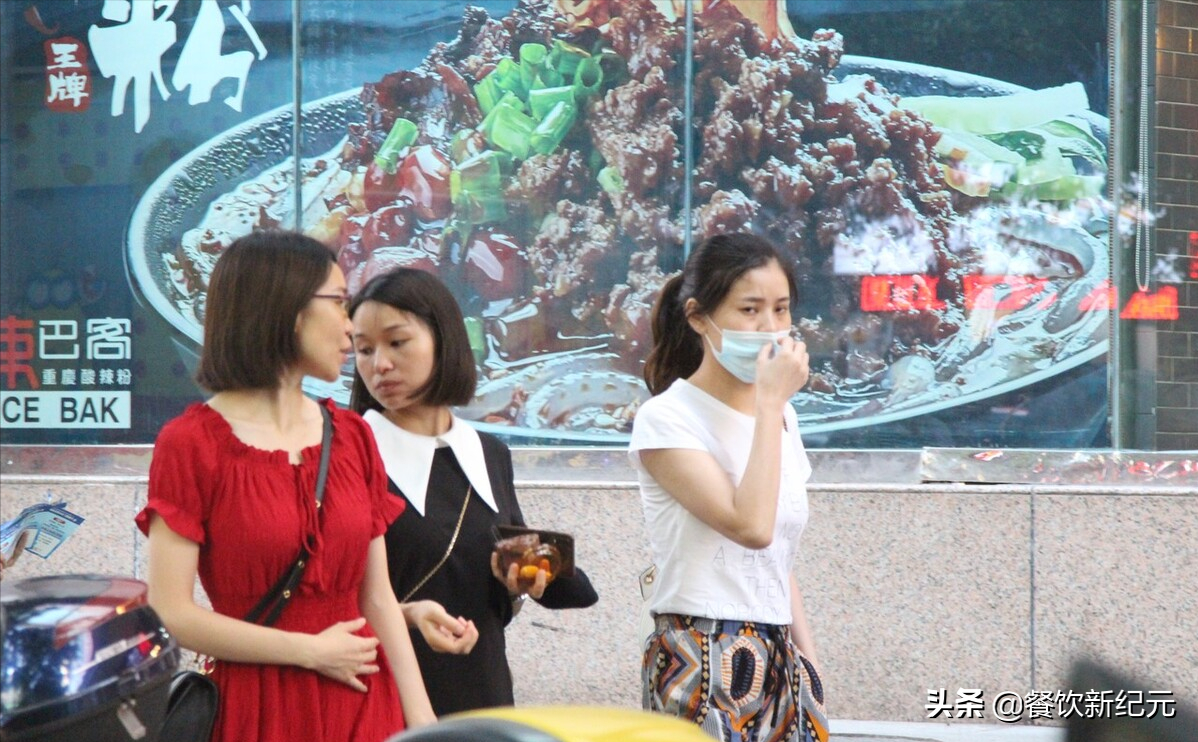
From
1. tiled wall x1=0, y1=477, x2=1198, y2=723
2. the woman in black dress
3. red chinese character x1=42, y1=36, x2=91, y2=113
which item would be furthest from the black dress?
red chinese character x1=42, y1=36, x2=91, y2=113

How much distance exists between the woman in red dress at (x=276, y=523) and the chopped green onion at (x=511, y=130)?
4.59m

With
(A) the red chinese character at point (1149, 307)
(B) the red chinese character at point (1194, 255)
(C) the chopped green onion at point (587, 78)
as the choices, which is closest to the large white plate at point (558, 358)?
(A) the red chinese character at point (1149, 307)

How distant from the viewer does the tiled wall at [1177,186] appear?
23.5 ft

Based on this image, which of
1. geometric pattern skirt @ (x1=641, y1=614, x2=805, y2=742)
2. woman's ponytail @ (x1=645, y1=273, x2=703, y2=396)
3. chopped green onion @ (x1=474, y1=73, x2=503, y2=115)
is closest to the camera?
geometric pattern skirt @ (x1=641, y1=614, x2=805, y2=742)

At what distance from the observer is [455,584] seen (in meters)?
3.46

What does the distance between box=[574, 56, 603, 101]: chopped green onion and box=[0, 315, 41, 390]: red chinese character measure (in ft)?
10.2

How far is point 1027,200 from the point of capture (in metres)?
7.23

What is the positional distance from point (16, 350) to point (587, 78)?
330 centimetres

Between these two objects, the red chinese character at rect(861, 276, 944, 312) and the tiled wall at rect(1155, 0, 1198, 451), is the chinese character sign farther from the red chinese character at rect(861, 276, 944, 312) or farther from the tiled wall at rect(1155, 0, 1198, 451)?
the tiled wall at rect(1155, 0, 1198, 451)

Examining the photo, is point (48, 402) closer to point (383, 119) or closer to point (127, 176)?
point (127, 176)

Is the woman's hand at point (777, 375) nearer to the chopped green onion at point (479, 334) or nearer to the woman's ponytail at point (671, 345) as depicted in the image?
the woman's ponytail at point (671, 345)

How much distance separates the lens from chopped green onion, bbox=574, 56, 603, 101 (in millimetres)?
7500

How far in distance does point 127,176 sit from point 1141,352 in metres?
5.18

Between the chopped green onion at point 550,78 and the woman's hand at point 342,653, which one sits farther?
the chopped green onion at point 550,78
